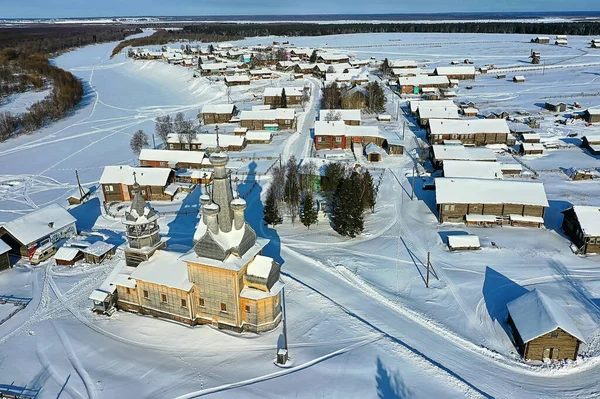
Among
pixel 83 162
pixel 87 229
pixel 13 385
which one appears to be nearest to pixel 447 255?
pixel 13 385

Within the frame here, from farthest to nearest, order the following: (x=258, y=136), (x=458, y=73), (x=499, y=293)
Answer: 1. (x=458, y=73)
2. (x=258, y=136)
3. (x=499, y=293)

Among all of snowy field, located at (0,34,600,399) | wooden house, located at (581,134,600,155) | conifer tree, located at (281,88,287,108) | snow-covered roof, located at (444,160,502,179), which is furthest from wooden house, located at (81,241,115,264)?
wooden house, located at (581,134,600,155)

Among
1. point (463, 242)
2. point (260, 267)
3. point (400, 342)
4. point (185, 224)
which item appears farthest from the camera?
point (185, 224)

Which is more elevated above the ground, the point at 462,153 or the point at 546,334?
the point at 462,153

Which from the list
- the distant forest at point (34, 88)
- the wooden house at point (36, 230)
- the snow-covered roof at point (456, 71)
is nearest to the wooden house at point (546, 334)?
the wooden house at point (36, 230)

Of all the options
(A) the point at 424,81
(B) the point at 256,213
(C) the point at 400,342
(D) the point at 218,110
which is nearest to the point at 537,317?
(C) the point at 400,342

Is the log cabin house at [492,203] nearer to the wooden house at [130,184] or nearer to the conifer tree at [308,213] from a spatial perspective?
the conifer tree at [308,213]

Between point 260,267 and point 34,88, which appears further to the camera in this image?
point 34,88

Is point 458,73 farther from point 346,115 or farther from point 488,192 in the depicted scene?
point 488,192

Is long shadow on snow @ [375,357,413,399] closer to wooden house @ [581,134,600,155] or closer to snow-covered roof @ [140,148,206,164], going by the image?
snow-covered roof @ [140,148,206,164]
